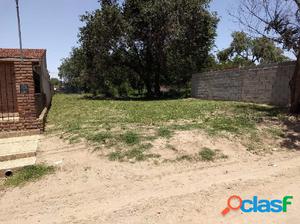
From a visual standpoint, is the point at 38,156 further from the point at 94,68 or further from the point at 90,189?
the point at 94,68

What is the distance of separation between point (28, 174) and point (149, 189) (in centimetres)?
223

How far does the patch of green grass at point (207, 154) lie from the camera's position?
226 inches

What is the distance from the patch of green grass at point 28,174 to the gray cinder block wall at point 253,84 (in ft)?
33.9

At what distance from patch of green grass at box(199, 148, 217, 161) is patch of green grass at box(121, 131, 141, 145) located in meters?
1.45

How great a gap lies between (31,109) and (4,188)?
319cm

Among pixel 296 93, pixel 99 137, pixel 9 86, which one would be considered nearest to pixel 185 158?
pixel 99 137

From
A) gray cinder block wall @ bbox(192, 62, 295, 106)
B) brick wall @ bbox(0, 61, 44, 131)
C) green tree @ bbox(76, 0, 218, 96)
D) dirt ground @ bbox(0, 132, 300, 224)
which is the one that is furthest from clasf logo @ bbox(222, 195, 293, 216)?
green tree @ bbox(76, 0, 218, 96)

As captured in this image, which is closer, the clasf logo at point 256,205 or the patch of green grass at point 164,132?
the clasf logo at point 256,205

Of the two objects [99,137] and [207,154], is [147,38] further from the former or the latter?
[207,154]

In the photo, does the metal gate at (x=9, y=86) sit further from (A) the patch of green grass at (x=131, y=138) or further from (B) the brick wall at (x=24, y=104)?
(A) the patch of green grass at (x=131, y=138)

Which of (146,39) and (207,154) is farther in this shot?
(146,39)

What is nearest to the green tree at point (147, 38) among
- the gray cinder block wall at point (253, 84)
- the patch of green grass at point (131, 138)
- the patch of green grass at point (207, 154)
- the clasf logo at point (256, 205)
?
the gray cinder block wall at point (253, 84)

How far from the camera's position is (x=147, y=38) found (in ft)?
71.2

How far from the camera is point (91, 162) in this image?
17.7 ft
